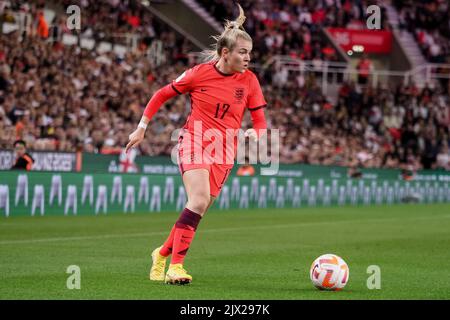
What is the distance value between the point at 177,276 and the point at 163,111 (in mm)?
20528

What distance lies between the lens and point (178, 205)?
25.8 metres

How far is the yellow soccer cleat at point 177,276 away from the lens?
32.5ft

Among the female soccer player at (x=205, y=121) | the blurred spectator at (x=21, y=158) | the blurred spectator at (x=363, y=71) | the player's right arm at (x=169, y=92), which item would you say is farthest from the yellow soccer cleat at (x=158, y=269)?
the blurred spectator at (x=363, y=71)

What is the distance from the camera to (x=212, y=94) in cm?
1028

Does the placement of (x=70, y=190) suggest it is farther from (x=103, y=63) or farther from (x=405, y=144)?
(x=405, y=144)

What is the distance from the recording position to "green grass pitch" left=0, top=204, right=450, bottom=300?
31.2 ft

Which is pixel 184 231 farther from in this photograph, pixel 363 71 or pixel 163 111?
pixel 363 71

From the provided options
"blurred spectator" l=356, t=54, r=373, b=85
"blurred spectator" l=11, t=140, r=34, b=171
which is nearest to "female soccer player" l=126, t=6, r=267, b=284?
"blurred spectator" l=11, t=140, r=34, b=171

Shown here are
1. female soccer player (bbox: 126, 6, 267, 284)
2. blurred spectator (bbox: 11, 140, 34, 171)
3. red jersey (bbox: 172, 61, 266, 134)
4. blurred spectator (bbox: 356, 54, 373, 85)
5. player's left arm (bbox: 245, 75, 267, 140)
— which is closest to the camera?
female soccer player (bbox: 126, 6, 267, 284)

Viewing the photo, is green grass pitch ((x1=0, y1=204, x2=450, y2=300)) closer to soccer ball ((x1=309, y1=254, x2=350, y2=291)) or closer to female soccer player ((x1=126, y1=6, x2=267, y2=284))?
soccer ball ((x1=309, y1=254, x2=350, y2=291))

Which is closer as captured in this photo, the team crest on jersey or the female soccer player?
the female soccer player

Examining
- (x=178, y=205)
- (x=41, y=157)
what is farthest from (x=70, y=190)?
(x=178, y=205)

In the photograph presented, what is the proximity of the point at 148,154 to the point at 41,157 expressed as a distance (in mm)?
5077

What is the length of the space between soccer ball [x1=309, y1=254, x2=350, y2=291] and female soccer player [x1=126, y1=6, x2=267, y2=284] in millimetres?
1254
